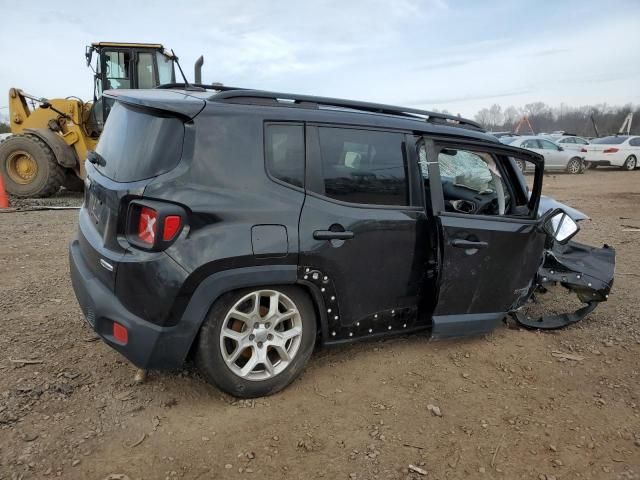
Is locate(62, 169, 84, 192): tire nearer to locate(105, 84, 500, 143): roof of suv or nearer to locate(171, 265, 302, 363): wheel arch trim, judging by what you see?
locate(105, 84, 500, 143): roof of suv

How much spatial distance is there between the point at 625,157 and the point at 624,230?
1448 cm

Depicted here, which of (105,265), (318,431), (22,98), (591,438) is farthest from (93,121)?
(591,438)

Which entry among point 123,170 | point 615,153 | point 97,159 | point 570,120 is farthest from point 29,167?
point 570,120

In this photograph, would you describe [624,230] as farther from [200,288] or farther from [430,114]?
[200,288]

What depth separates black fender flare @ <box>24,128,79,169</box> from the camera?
980cm

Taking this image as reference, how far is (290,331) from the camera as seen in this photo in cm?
296

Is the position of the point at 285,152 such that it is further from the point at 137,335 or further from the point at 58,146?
the point at 58,146

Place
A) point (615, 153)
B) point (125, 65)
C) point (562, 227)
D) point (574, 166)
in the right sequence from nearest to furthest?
point (562, 227)
point (125, 65)
point (574, 166)
point (615, 153)

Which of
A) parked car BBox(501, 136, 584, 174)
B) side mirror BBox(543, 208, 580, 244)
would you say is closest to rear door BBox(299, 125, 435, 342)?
side mirror BBox(543, 208, 580, 244)

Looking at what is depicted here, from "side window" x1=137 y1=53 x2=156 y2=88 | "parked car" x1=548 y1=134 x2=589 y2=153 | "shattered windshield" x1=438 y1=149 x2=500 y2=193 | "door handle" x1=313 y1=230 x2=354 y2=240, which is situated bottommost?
"door handle" x1=313 y1=230 x2=354 y2=240

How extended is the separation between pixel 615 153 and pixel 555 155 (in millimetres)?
3058

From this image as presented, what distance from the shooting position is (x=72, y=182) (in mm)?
10914

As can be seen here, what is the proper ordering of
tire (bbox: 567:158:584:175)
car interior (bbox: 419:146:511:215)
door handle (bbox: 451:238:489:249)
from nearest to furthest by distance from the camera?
door handle (bbox: 451:238:489:249) → car interior (bbox: 419:146:511:215) → tire (bbox: 567:158:584:175)

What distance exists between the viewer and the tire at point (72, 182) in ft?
34.5
